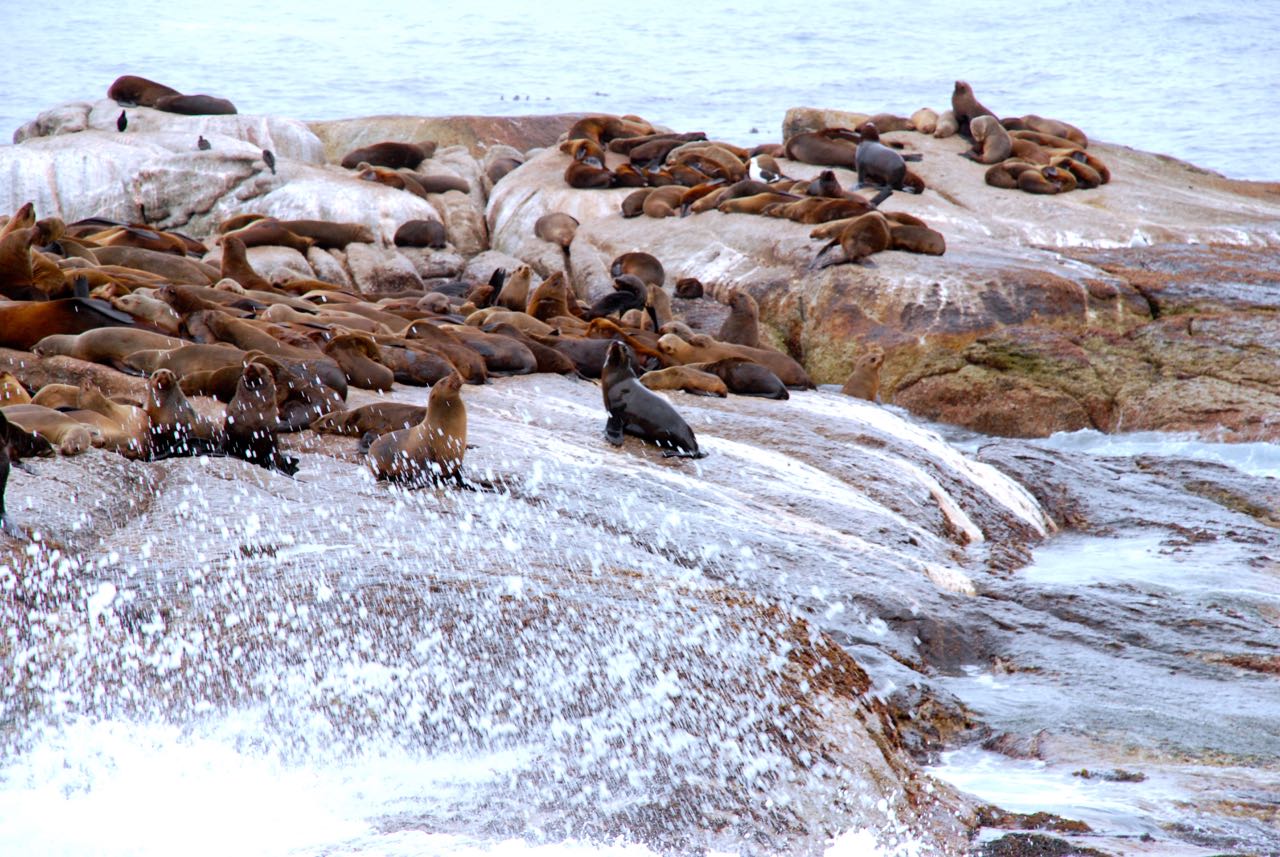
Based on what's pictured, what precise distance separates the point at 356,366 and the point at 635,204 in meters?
9.74

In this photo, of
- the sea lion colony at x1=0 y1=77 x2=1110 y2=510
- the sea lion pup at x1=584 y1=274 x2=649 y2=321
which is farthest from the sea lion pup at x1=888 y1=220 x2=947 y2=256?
the sea lion pup at x1=584 y1=274 x2=649 y2=321

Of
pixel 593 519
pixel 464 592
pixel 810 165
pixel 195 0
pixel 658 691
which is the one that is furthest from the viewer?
pixel 195 0

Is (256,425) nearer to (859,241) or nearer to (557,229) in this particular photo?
(859,241)

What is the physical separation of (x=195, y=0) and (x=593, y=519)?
95.6 meters

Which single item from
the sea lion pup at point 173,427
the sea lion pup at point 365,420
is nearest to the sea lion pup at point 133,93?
the sea lion pup at point 365,420

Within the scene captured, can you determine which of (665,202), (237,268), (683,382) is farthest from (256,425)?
(665,202)

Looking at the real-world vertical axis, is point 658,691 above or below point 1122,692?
above

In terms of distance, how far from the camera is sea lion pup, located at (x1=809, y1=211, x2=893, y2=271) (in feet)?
45.4

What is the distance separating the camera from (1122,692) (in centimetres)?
575

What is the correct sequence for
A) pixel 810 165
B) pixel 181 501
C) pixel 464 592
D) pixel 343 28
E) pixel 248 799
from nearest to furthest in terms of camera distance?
pixel 248 799
pixel 464 592
pixel 181 501
pixel 810 165
pixel 343 28

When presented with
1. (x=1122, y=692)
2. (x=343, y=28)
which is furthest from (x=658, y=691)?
(x=343, y=28)

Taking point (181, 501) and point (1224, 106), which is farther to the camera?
point (1224, 106)

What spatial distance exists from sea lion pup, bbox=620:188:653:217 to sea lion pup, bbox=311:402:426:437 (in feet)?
35.9

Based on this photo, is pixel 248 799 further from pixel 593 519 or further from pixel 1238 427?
pixel 1238 427
